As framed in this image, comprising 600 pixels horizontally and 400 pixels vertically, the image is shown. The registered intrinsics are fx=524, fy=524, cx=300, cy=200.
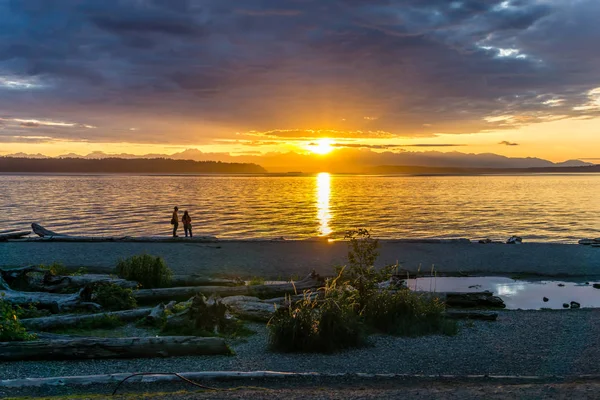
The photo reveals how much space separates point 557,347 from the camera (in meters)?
11.7

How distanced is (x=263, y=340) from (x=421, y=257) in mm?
16407

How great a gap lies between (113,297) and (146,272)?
3214 millimetres

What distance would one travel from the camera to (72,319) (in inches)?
513

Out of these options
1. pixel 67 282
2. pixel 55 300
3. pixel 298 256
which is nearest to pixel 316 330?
pixel 55 300

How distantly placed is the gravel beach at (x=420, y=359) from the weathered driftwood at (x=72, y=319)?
9.29 ft

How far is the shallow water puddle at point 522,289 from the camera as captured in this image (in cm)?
1830

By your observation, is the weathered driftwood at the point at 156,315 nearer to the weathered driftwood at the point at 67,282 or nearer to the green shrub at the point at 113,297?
the green shrub at the point at 113,297

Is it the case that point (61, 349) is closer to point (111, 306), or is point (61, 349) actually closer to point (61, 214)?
point (111, 306)

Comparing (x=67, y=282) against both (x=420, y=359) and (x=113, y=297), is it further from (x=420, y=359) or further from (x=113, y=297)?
(x=420, y=359)

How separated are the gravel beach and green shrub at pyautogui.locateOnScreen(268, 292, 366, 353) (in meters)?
0.30

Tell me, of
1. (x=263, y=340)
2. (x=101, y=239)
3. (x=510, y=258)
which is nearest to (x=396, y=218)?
(x=510, y=258)

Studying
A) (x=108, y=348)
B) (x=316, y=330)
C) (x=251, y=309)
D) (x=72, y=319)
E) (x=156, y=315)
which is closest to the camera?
(x=108, y=348)

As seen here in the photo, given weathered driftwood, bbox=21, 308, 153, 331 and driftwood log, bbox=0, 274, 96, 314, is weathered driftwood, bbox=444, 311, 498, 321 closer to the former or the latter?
weathered driftwood, bbox=21, 308, 153, 331

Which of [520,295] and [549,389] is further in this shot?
[520,295]
